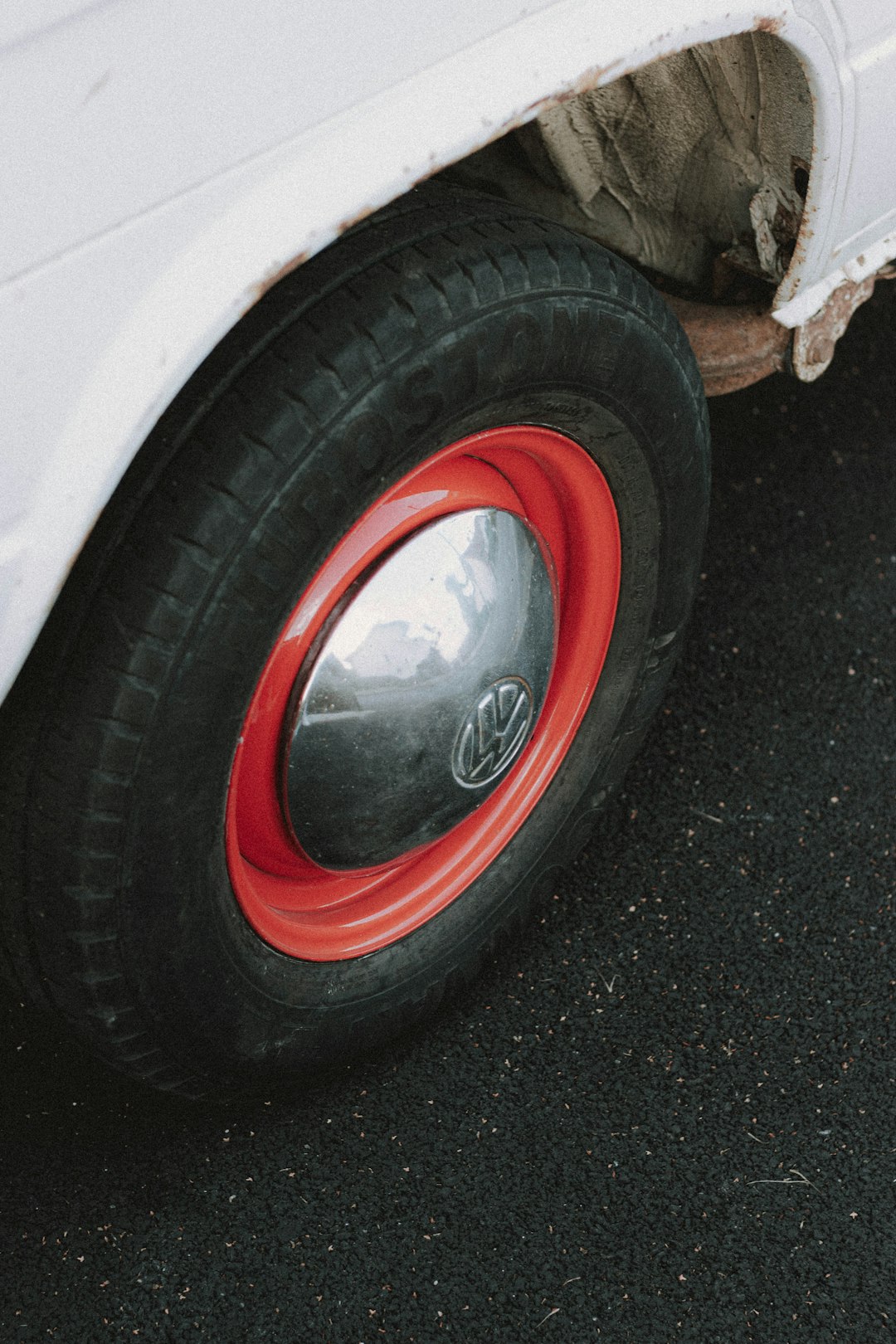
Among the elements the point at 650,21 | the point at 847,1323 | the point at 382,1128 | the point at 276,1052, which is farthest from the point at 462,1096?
the point at 650,21

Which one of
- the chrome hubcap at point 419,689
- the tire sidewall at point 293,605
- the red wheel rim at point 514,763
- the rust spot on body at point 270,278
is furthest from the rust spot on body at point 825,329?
the rust spot on body at point 270,278

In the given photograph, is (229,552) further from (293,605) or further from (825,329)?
(825,329)

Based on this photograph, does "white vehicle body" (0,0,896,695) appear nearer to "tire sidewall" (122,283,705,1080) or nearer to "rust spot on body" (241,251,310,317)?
"rust spot on body" (241,251,310,317)

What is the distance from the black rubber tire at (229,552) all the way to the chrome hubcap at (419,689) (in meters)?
0.14

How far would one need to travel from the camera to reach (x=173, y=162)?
2.84ft

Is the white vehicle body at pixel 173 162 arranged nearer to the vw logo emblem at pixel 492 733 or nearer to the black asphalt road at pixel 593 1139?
the vw logo emblem at pixel 492 733

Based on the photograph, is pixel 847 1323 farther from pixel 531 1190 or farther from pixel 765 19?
pixel 765 19

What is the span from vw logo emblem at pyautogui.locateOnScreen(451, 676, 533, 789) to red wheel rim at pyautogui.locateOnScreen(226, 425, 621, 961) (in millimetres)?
97

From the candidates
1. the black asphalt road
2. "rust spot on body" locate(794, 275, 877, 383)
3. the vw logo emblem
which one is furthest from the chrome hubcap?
"rust spot on body" locate(794, 275, 877, 383)

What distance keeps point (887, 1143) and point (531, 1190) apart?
17.8 inches

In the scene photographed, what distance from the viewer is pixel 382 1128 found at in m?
1.52

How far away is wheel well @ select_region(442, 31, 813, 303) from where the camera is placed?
1.42 meters

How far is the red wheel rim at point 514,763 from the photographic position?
1.28 m

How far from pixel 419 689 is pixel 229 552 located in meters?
0.35
